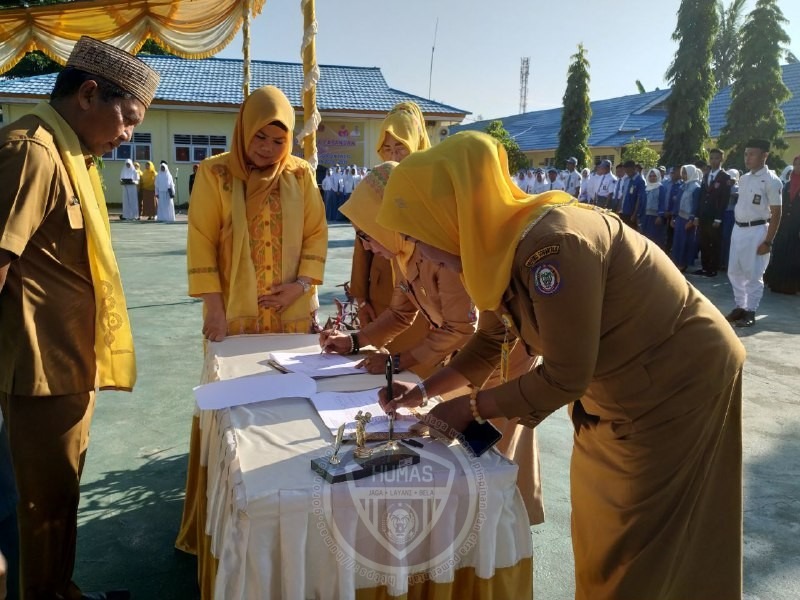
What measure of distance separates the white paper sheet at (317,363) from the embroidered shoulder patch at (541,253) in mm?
1016

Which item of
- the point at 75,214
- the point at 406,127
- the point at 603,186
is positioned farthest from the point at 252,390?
the point at 603,186

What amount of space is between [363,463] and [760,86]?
2282 centimetres

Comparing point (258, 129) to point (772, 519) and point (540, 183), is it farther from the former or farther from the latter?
point (540, 183)

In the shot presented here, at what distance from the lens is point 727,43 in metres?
36.4

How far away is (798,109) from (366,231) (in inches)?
988

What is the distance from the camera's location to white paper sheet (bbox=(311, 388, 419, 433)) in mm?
1686

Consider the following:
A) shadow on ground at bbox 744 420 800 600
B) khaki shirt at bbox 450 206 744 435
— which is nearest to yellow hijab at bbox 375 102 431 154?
khaki shirt at bbox 450 206 744 435

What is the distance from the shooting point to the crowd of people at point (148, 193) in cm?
1867

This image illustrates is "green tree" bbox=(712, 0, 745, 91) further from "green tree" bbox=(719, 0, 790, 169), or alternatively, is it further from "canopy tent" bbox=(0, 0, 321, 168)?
"canopy tent" bbox=(0, 0, 321, 168)

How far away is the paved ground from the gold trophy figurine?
4.09 ft

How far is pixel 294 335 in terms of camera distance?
2.79 m

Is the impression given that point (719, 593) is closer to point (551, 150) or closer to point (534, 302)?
point (534, 302)

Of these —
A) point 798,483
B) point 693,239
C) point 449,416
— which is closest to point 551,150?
point 693,239

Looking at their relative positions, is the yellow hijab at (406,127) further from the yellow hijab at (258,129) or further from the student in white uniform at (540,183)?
the student in white uniform at (540,183)
